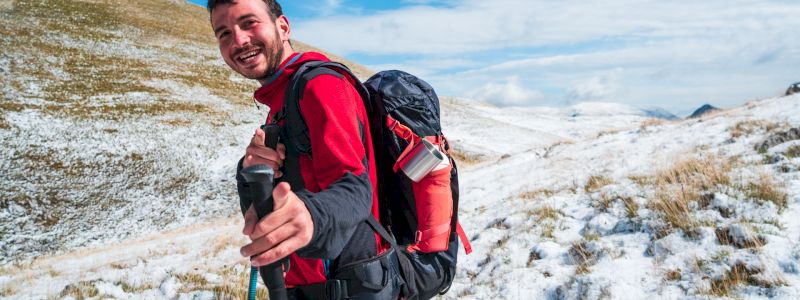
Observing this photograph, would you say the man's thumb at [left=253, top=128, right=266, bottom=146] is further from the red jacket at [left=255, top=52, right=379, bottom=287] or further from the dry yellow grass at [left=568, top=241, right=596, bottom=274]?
the dry yellow grass at [left=568, top=241, right=596, bottom=274]

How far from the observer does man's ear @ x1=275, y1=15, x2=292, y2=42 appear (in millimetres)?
2814

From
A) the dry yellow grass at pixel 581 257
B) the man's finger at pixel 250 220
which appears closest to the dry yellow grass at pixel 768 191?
the dry yellow grass at pixel 581 257

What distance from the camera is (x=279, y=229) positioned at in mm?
1395

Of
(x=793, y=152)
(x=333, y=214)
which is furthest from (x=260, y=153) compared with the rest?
(x=793, y=152)

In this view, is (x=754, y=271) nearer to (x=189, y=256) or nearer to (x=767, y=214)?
(x=767, y=214)

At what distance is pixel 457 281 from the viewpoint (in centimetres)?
651

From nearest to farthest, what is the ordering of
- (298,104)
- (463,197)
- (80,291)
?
(298,104) < (80,291) < (463,197)

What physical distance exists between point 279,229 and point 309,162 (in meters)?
0.95

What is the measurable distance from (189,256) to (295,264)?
9.64 meters

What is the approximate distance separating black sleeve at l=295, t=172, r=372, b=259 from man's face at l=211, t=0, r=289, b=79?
3.82ft

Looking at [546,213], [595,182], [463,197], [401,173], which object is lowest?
[463,197]

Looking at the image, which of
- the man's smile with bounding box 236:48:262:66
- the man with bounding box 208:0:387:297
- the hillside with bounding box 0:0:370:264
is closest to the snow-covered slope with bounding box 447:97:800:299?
the man with bounding box 208:0:387:297

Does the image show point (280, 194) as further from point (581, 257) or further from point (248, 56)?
point (581, 257)

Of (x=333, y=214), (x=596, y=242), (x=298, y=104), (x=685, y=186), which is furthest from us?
(x=685, y=186)
